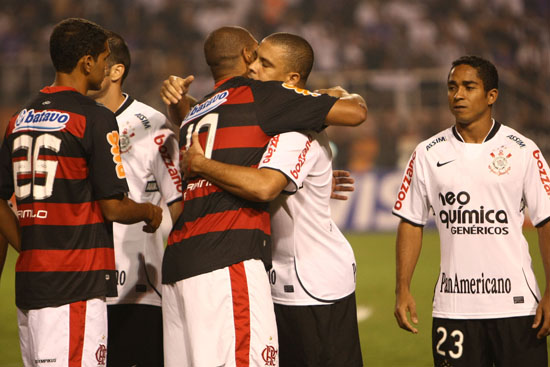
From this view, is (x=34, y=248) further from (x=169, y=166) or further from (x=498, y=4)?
(x=498, y=4)

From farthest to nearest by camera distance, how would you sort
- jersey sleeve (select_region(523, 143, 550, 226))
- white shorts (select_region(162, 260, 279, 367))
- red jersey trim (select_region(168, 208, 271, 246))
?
jersey sleeve (select_region(523, 143, 550, 226)) < red jersey trim (select_region(168, 208, 271, 246)) < white shorts (select_region(162, 260, 279, 367))

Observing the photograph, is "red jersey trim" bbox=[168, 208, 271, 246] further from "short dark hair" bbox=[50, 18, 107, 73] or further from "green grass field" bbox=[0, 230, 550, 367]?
"green grass field" bbox=[0, 230, 550, 367]

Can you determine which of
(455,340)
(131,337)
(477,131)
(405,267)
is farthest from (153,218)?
(477,131)

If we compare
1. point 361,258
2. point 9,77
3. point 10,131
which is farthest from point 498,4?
point 10,131

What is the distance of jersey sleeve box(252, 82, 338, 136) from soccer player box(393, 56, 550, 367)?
95cm

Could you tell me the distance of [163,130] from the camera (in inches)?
165

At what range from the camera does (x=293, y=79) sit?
371 cm

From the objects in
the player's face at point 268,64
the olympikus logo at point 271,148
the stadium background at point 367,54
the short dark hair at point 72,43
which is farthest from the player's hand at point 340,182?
the stadium background at point 367,54

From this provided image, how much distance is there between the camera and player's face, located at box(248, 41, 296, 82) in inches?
144

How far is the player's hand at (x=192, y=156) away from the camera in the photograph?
324cm

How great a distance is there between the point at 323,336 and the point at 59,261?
1.37 metres

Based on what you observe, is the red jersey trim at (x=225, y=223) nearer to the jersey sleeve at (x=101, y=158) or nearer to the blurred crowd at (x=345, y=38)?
the jersey sleeve at (x=101, y=158)

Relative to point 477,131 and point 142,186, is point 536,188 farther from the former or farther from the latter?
point 142,186

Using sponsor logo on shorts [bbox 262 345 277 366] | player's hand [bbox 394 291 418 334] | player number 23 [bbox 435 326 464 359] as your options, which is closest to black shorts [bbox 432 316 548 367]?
player number 23 [bbox 435 326 464 359]
